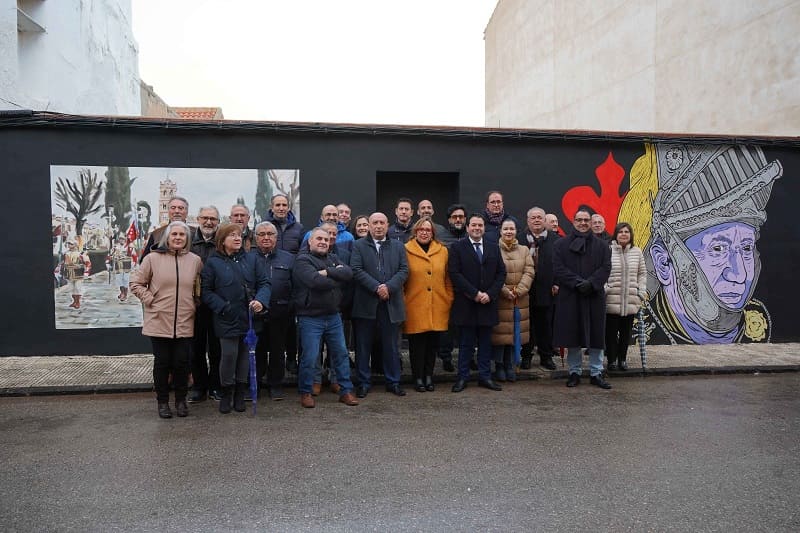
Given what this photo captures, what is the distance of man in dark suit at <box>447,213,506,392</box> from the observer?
6613mm

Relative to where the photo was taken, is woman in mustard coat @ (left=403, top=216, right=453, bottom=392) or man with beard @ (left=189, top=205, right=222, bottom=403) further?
woman in mustard coat @ (left=403, top=216, right=453, bottom=392)

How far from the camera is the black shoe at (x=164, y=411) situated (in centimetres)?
561

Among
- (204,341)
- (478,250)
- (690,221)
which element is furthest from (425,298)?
(690,221)

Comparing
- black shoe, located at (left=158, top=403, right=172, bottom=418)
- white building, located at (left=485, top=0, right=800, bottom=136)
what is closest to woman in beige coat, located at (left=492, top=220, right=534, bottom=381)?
black shoe, located at (left=158, top=403, right=172, bottom=418)

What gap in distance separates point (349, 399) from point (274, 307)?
4.01 ft

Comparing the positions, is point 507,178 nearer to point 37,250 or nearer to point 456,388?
point 456,388

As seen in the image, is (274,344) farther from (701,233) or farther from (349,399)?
(701,233)

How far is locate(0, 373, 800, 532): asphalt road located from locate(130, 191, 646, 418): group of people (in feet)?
1.51

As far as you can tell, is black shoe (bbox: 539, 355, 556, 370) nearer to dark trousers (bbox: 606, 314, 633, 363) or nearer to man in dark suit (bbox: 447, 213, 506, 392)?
dark trousers (bbox: 606, 314, 633, 363)

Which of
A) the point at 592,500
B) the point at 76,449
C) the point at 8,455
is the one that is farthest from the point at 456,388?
the point at 8,455

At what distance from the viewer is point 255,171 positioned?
8.64 meters

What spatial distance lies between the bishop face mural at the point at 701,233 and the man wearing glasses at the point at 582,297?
2775 millimetres

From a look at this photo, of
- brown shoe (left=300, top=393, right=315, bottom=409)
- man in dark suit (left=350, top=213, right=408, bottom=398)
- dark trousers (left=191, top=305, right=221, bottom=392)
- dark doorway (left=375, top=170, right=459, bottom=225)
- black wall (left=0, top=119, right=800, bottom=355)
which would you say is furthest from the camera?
dark doorway (left=375, top=170, right=459, bottom=225)

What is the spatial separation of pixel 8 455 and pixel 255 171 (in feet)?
16.4
